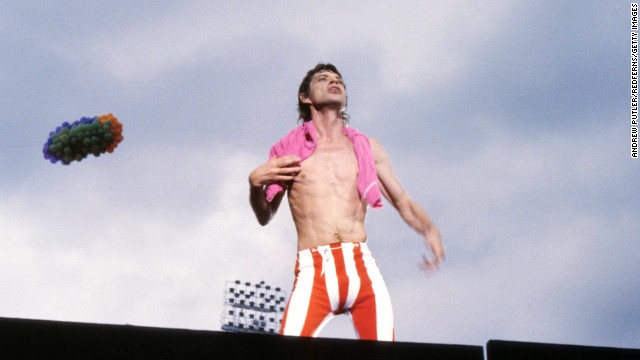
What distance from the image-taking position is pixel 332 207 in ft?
12.4

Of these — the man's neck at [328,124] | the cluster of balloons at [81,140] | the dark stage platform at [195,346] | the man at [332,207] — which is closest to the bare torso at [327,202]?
the man at [332,207]

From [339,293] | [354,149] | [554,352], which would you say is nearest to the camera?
[554,352]

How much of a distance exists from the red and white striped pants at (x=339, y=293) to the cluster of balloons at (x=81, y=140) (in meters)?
1.08

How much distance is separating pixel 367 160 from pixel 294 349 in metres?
1.75

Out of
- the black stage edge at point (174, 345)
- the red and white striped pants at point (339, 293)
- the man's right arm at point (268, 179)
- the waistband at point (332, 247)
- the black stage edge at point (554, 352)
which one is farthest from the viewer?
the man's right arm at point (268, 179)

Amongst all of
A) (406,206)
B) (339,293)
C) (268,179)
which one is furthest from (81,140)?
(406,206)

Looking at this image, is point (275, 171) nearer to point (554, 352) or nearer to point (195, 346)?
point (195, 346)

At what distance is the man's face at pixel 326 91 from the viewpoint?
417 cm

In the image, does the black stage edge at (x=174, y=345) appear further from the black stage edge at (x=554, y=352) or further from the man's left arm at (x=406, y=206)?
the man's left arm at (x=406, y=206)

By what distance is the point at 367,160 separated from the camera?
13.0 ft

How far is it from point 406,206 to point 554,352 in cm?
153

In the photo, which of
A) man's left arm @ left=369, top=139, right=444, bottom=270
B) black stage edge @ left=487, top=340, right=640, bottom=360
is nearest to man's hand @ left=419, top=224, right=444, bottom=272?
man's left arm @ left=369, top=139, right=444, bottom=270

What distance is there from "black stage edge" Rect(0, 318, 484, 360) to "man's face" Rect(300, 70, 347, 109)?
197cm

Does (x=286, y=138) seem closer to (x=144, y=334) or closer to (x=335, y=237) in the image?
(x=335, y=237)
